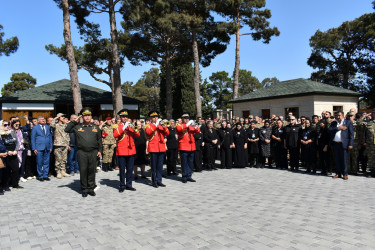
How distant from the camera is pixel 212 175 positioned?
9.16 m

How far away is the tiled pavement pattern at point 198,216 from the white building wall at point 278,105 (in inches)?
476

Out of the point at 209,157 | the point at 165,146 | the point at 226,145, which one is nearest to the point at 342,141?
the point at 226,145

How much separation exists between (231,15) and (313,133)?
59.2ft

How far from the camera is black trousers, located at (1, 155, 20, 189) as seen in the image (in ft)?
23.8

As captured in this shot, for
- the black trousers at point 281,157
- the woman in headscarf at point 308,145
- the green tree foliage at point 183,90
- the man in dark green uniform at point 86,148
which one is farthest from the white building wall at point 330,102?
the green tree foliage at point 183,90

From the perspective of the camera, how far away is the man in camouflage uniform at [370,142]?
8195mm

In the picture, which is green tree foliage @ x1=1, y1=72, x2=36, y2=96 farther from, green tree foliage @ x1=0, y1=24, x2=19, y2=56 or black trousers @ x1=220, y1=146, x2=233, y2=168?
black trousers @ x1=220, y1=146, x2=233, y2=168

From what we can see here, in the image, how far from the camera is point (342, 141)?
26.4 feet

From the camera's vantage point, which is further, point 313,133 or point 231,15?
point 231,15

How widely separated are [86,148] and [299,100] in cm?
1674

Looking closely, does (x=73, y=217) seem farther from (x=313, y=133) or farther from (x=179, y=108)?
(x=179, y=108)

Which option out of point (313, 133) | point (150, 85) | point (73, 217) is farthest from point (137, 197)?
point (150, 85)

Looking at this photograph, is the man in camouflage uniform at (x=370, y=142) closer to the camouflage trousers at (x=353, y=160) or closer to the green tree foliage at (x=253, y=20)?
the camouflage trousers at (x=353, y=160)

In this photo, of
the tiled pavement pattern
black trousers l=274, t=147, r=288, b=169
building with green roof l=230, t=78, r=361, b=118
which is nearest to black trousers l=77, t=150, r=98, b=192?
the tiled pavement pattern
